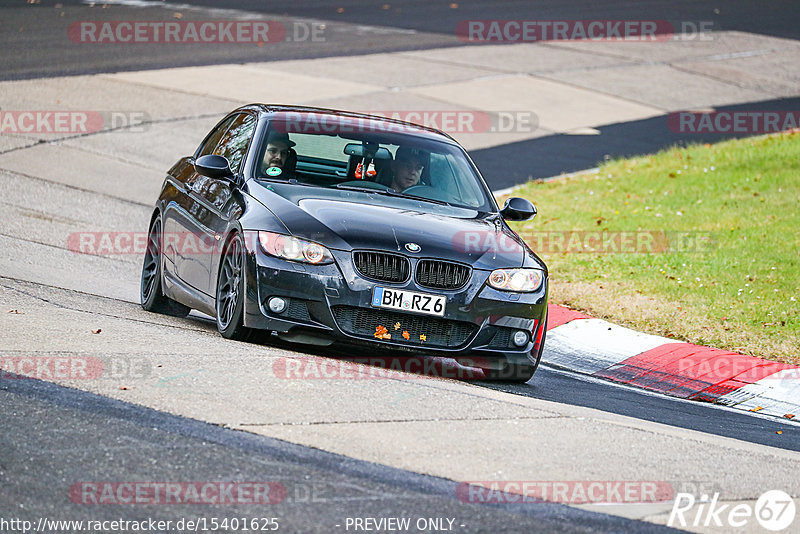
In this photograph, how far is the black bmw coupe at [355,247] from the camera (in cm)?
764

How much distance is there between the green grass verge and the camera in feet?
35.1

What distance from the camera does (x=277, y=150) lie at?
8906 mm

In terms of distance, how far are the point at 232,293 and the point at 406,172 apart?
1743 mm

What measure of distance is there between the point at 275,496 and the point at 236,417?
99cm

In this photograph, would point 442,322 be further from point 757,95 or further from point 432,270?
point 757,95

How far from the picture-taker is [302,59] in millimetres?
24516
